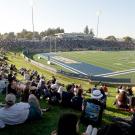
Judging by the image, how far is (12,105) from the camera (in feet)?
30.6

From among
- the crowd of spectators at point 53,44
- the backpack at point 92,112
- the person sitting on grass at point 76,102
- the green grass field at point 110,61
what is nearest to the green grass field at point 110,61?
the green grass field at point 110,61

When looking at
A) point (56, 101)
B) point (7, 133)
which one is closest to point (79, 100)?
point (56, 101)

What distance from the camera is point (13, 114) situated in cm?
940

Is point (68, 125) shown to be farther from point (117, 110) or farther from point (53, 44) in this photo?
point (53, 44)

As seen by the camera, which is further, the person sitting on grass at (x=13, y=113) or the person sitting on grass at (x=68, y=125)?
the person sitting on grass at (x=13, y=113)

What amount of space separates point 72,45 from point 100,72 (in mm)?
69395

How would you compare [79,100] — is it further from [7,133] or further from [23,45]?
[23,45]

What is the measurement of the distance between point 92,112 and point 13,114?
250cm

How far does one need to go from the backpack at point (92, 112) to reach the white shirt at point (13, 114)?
73.9 inches

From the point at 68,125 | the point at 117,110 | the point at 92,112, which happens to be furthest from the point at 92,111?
the point at 68,125

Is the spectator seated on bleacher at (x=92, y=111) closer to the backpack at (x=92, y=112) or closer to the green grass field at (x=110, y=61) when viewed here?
the backpack at (x=92, y=112)

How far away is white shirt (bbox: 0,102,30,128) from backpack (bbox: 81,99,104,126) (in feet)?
6.15

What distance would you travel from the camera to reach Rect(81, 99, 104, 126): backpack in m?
10.4

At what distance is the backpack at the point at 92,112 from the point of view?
10.4 metres
